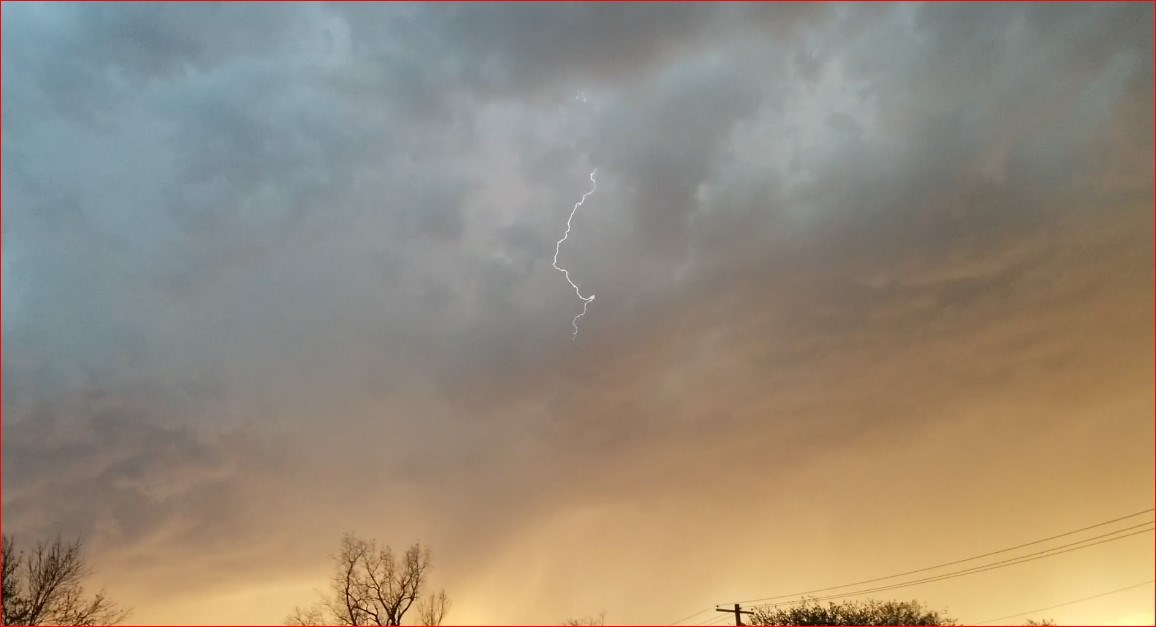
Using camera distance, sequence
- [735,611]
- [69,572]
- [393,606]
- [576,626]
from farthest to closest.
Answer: [576,626]
[393,606]
[735,611]
[69,572]

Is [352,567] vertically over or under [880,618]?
over

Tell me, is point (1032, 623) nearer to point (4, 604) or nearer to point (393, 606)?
point (393, 606)

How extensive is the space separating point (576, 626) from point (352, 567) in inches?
1241

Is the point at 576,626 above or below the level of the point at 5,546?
below

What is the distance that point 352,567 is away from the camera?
200 ft

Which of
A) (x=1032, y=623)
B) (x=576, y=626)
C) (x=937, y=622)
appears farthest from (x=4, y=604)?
(x=1032, y=623)

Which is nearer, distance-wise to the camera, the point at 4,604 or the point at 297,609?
the point at 4,604

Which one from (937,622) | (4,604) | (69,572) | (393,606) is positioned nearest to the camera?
(4,604)

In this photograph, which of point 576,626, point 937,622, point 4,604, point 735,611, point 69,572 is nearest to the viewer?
point 4,604

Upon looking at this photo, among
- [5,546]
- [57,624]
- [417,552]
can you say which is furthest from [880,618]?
[5,546]

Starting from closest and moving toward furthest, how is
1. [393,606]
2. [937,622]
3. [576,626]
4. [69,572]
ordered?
[69,572] < [393,606] < [937,622] < [576,626]

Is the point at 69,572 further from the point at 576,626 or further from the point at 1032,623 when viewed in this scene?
the point at 1032,623

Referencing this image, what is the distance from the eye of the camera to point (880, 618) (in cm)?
6694

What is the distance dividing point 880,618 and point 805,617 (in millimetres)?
7266
